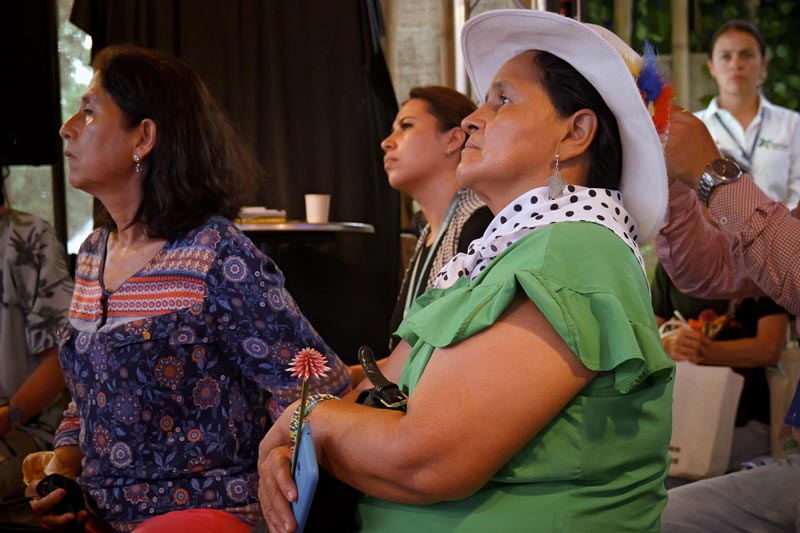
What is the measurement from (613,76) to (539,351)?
479mm

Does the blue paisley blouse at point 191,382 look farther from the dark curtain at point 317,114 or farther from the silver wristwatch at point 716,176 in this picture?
the dark curtain at point 317,114

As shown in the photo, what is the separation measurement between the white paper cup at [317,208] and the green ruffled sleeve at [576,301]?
2.92m

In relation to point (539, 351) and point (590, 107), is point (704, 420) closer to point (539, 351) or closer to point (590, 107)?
point (590, 107)

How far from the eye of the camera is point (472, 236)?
9.32 ft

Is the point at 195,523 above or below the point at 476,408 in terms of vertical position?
below

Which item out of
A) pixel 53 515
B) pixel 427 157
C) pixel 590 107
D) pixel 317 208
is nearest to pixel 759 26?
pixel 317 208

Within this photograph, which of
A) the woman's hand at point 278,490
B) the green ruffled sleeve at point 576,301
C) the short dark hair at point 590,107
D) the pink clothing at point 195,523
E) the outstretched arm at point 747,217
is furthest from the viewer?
the outstretched arm at point 747,217

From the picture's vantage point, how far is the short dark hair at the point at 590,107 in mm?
1475

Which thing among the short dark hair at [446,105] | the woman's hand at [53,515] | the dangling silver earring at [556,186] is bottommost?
the woman's hand at [53,515]

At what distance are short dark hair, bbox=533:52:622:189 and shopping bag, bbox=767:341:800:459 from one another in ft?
5.71

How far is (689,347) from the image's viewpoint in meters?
3.13

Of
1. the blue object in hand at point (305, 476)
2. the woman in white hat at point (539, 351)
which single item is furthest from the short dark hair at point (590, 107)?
the blue object in hand at point (305, 476)

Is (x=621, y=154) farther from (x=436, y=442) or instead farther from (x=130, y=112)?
(x=130, y=112)

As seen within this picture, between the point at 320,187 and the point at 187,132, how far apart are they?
9.08ft
